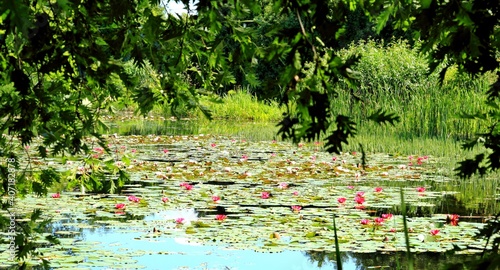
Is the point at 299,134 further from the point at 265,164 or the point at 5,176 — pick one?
the point at 265,164

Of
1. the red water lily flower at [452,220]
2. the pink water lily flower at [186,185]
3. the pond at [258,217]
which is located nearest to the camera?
the pond at [258,217]

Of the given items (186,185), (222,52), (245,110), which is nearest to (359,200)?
(186,185)

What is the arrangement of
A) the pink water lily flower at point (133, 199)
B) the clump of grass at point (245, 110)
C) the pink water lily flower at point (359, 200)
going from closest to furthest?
the pink water lily flower at point (359, 200), the pink water lily flower at point (133, 199), the clump of grass at point (245, 110)

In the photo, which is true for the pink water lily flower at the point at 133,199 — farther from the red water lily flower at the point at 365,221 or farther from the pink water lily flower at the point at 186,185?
the red water lily flower at the point at 365,221

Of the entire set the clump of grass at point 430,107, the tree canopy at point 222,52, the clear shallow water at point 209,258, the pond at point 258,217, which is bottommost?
the clear shallow water at point 209,258

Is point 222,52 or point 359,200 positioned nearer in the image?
point 222,52

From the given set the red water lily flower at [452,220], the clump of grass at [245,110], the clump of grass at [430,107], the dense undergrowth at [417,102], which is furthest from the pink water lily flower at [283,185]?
the clump of grass at [245,110]

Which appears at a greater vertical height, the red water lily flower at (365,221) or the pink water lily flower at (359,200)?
the pink water lily flower at (359,200)

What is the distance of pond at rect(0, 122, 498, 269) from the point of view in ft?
16.6

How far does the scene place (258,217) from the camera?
20.1ft

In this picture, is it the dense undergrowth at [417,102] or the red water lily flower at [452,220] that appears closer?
the red water lily flower at [452,220]

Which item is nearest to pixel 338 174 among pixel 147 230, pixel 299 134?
pixel 147 230

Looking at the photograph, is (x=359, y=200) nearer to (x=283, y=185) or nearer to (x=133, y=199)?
(x=283, y=185)

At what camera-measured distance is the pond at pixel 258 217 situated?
5.06 m
